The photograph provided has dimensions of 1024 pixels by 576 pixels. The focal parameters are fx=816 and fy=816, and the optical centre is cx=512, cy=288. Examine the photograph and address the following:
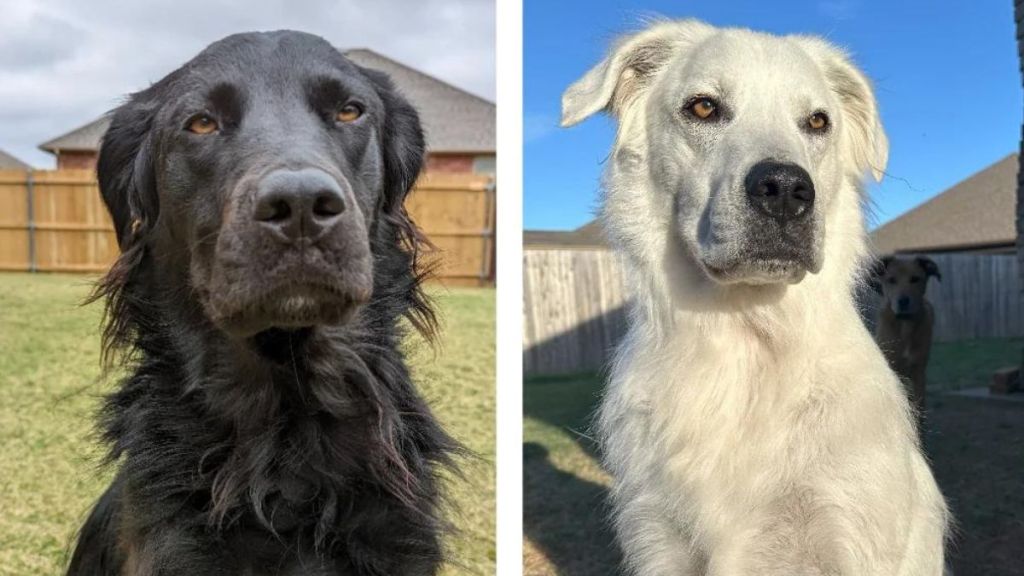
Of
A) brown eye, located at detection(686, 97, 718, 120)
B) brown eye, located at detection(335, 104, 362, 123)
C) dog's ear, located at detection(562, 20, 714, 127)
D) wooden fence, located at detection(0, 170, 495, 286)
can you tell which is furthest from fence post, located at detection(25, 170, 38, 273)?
brown eye, located at detection(686, 97, 718, 120)

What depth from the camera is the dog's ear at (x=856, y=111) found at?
5.68 ft

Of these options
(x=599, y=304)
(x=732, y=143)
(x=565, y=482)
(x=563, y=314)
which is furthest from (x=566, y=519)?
(x=732, y=143)

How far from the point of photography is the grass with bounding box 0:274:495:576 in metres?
2.27

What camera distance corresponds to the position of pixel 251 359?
1.49m

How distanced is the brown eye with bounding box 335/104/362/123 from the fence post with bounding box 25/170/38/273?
2.54m

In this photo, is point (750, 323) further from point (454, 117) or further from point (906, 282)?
point (454, 117)

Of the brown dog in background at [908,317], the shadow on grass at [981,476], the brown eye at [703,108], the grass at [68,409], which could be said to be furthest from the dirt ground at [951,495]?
the brown eye at [703,108]

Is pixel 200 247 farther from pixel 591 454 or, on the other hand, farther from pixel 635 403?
pixel 591 454

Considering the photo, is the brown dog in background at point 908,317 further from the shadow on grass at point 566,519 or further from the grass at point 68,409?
the grass at point 68,409

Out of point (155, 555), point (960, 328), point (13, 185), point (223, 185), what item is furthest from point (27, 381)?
point (960, 328)

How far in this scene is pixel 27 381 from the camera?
3.17 m

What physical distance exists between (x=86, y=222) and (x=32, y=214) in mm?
495

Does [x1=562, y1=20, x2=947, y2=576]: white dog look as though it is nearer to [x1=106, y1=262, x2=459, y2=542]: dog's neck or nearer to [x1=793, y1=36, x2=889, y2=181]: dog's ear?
[x1=793, y1=36, x2=889, y2=181]: dog's ear

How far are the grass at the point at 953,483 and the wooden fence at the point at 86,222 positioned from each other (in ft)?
2.85
